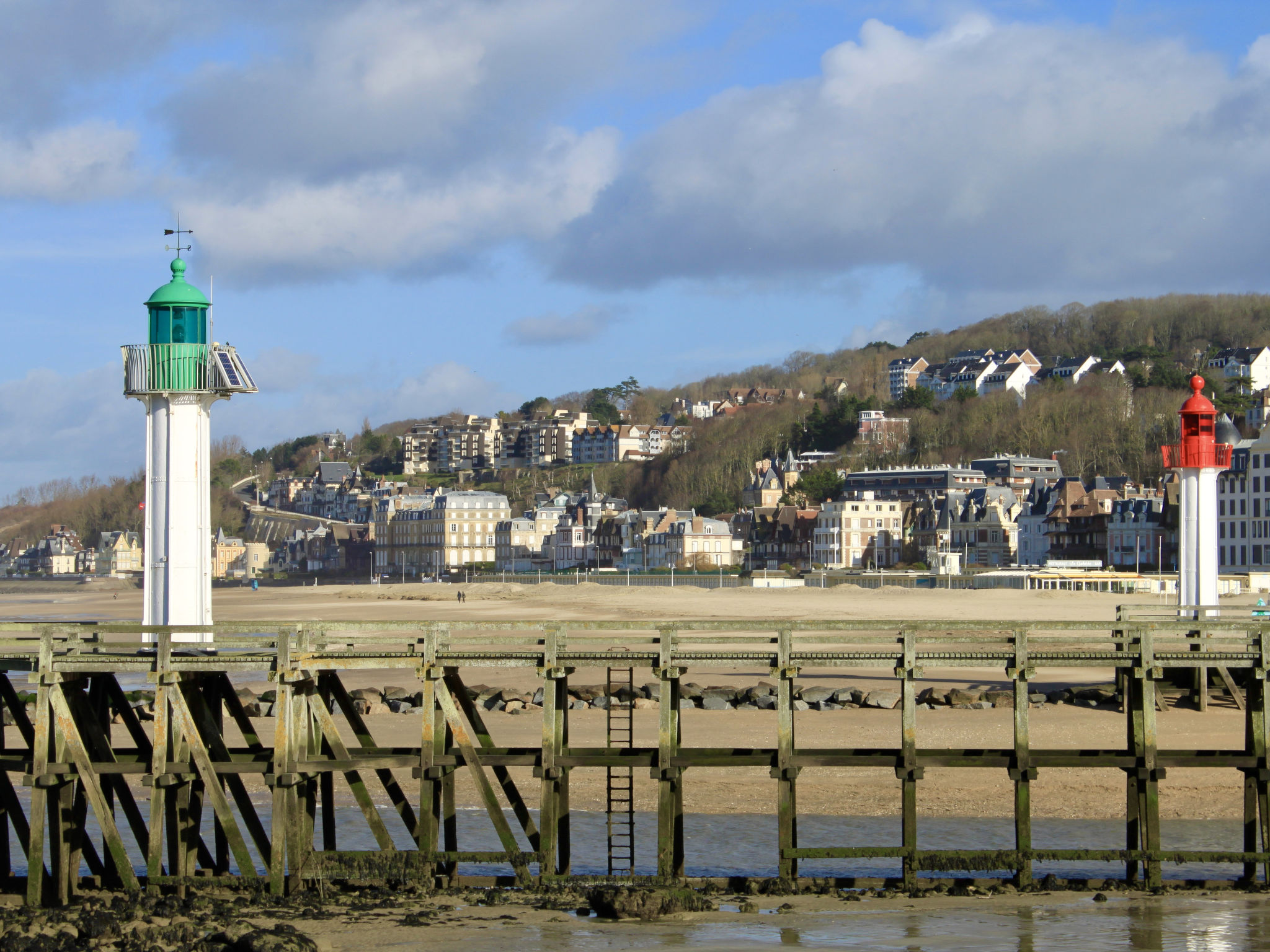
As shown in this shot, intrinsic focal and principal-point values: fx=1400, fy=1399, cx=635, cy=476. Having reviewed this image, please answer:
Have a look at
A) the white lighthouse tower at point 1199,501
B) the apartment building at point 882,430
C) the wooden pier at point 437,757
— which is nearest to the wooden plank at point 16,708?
the wooden pier at point 437,757

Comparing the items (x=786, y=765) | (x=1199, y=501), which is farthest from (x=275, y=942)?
(x=1199, y=501)

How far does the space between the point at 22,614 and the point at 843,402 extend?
340 ft

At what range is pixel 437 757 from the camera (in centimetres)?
1453

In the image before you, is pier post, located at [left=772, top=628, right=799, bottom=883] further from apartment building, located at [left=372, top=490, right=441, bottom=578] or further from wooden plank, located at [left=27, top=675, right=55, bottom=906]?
apartment building, located at [left=372, top=490, right=441, bottom=578]

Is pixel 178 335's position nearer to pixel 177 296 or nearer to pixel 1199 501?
pixel 177 296

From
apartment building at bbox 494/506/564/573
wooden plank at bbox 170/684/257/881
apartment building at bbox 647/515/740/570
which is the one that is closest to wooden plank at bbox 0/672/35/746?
wooden plank at bbox 170/684/257/881

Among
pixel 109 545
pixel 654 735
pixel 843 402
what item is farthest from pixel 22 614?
pixel 109 545

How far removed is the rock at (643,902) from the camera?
44.1 feet

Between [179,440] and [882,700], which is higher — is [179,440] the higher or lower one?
the higher one

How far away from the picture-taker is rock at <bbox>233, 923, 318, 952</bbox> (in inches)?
452

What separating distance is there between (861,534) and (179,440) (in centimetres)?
10713

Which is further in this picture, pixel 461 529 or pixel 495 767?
pixel 461 529

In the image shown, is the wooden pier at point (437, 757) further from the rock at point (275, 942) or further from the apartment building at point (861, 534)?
the apartment building at point (861, 534)

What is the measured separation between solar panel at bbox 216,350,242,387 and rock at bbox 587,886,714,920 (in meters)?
8.14
